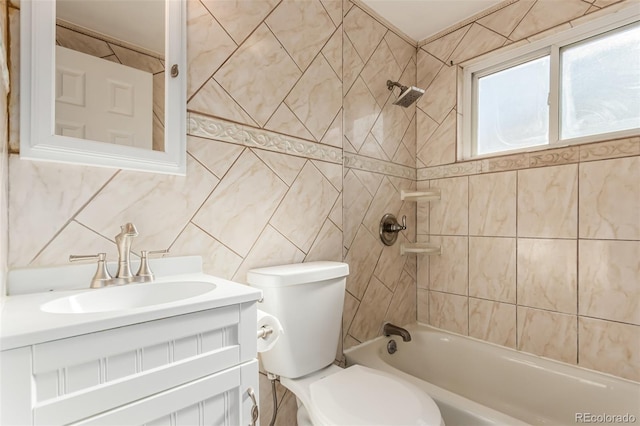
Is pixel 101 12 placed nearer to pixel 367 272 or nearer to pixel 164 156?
pixel 164 156

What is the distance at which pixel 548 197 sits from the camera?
161 cm

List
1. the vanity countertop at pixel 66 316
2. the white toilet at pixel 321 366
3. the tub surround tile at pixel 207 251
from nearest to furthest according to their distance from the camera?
the vanity countertop at pixel 66 316 < the white toilet at pixel 321 366 < the tub surround tile at pixel 207 251

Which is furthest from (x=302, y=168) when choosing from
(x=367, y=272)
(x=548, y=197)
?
(x=548, y=197)

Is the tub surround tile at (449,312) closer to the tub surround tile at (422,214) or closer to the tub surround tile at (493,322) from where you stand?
the tub surround tile at (493,322)

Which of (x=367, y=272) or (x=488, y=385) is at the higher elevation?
(x=367, y=272)

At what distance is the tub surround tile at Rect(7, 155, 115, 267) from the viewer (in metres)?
0.84

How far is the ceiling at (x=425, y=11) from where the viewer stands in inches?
70.2

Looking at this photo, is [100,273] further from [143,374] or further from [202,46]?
[202,46]

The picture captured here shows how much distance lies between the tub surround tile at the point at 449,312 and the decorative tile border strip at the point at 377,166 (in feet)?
2.70

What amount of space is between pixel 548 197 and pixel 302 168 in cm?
128

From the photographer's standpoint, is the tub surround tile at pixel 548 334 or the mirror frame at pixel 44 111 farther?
the tub surround tile at pixel 548 334

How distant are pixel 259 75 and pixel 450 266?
1580 millimetres

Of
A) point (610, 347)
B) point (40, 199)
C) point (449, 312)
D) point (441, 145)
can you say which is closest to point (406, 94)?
point (441, 145)

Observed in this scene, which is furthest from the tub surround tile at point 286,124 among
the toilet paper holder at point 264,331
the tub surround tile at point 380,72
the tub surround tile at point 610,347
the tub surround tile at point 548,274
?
the tub surround tile at point 610,347
